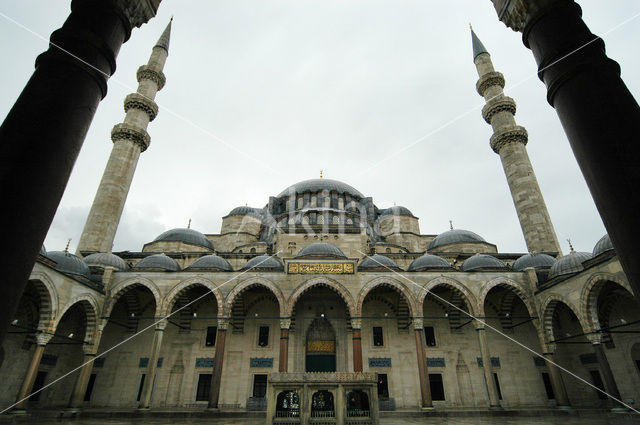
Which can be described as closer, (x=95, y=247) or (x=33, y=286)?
(x=33, y=286)

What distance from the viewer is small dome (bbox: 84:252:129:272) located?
54.1 feet

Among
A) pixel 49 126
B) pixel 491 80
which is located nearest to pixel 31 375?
pixel 49 126

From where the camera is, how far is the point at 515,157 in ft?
69.2

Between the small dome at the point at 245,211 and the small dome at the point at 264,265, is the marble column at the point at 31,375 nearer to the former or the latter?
the small dome at the point at 264,265

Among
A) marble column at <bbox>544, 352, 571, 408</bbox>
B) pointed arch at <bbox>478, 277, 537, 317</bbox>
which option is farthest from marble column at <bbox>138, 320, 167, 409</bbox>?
marble column at <bbox>544, 352, 571, 408</bbox>

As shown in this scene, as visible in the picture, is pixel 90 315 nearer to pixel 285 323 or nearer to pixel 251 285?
pixel 251 285

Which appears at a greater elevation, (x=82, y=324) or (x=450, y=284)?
(x=450, y=284)

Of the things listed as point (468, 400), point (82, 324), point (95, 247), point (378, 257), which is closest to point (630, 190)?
point (378, 257)

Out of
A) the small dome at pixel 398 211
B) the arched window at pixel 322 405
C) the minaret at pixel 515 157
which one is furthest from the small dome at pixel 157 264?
the minaret at pixel 515 157

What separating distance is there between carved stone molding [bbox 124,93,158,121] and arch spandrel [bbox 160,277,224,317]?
13.4 metres

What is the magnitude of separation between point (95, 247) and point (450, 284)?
17.8 metres

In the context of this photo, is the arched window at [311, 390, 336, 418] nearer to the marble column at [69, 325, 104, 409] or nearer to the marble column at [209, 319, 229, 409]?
the marble column at [209, 319, 229, 409]

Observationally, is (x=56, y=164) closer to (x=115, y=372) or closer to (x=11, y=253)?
(x=11, y=253)

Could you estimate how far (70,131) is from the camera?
7.27ft
